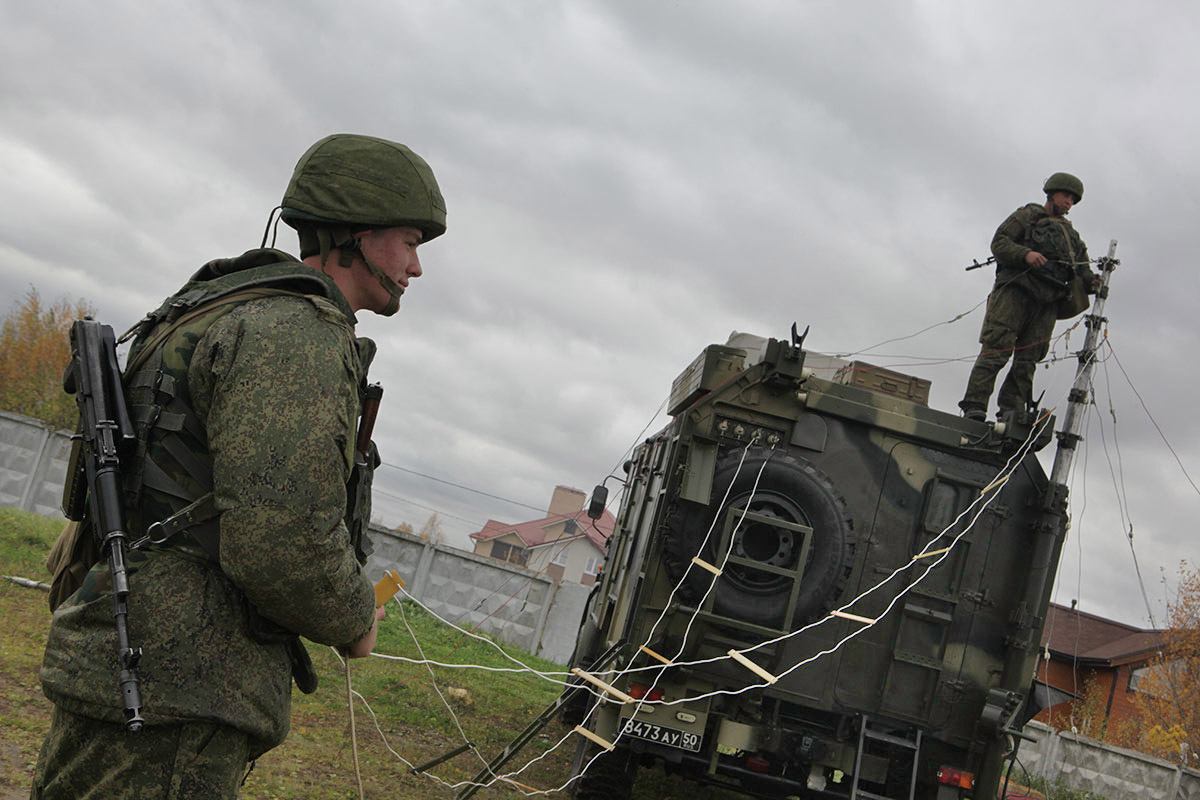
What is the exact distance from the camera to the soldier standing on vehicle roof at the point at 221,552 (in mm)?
1924

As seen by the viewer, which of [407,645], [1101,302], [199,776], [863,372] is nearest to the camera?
[199,776]

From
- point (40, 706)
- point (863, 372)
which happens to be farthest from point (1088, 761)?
point (40, 706)

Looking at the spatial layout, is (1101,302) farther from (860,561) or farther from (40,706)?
(40,706)

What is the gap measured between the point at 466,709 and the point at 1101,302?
6465 mm

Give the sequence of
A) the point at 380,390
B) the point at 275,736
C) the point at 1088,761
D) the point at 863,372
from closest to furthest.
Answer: the point at 275,736, the point at 380,390, the point at 863,372, the point at 1088,761

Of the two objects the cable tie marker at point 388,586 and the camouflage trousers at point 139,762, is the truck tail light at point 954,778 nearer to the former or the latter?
the cable tie marker at point 388,586

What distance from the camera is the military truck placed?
6.05 m

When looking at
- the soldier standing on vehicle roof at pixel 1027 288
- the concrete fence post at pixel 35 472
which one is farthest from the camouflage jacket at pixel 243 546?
the concrete fence post at pixel 35 472

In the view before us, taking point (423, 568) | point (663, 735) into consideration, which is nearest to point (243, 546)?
point (663, 735)

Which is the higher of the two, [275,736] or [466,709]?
[275,736]

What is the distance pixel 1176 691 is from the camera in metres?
27.4

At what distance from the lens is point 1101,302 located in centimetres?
801

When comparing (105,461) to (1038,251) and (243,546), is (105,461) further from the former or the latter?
(1038,251)

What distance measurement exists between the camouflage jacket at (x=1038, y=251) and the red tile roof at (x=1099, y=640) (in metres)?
29.5
